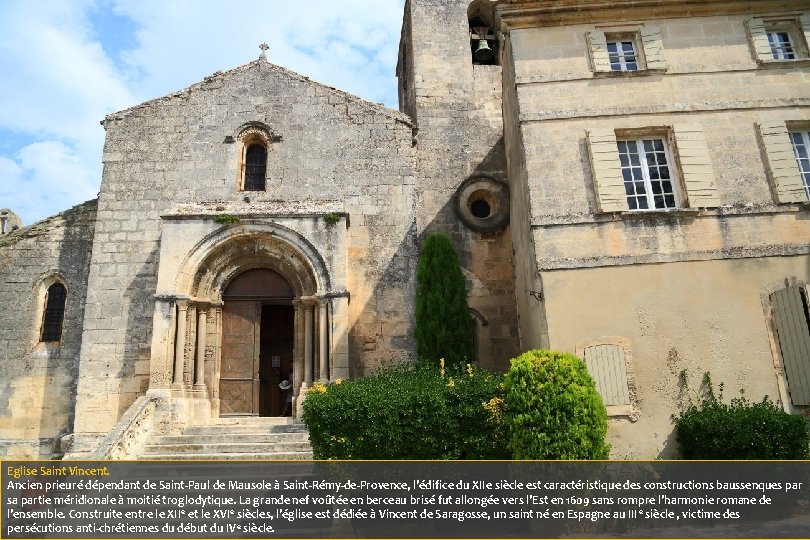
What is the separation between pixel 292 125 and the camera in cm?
1327

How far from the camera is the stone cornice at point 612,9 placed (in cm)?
1092

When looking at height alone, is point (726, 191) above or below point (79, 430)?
above

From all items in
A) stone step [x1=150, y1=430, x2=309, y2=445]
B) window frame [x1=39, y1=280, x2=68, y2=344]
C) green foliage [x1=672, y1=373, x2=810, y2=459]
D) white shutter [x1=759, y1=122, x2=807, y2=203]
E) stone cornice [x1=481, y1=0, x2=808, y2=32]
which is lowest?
green foliage [x1=672, y1=373, x2=810, y2=459]

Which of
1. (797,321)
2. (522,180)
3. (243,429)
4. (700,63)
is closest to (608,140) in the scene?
(522,180)

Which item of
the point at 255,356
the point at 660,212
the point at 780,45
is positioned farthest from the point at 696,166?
the point at 255,356

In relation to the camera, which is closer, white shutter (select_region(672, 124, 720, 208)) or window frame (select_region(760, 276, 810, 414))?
window frame (select_region(760, 276, 810, 414))

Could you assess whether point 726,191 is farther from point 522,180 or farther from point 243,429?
point 243,429

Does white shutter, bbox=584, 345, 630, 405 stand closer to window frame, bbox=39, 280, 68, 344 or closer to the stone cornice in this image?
the stone cornice

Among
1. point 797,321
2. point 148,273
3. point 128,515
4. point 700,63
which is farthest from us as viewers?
point 148,273

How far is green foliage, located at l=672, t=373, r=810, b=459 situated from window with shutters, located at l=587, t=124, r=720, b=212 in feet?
11.6

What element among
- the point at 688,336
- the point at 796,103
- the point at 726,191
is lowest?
the point at 688,336

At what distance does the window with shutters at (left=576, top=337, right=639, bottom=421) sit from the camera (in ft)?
29.6

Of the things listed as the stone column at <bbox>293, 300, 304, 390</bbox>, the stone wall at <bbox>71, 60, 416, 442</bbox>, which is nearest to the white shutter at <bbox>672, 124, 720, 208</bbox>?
the stone wall at <bbox>71, 60, 416, 442</bbox>

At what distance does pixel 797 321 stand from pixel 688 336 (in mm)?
1726
